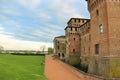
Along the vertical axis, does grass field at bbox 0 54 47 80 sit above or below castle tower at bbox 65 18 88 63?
below

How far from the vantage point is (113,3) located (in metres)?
22.3

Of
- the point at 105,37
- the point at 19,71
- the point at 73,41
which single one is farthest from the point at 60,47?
the point at 105,37

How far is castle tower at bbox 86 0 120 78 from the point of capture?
21.0 m

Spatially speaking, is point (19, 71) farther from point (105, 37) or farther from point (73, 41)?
point (73, 41)

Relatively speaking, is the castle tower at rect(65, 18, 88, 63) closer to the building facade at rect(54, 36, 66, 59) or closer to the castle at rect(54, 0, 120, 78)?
the building facade at rect(54, 36, 66, 59)

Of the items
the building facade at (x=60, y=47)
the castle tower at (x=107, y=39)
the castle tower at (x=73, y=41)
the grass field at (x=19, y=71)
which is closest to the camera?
the castle tower at (x=107, y=39)

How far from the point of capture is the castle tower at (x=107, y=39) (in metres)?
21.0

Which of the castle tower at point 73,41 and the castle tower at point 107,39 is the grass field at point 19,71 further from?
the castle tower at point 107,39

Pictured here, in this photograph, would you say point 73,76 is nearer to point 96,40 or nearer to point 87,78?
point 87,78

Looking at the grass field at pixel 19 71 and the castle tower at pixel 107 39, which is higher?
the castle tower at pixel 107 39

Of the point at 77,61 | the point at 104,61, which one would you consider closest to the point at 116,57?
the point at 104,61

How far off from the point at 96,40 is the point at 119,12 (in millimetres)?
5146

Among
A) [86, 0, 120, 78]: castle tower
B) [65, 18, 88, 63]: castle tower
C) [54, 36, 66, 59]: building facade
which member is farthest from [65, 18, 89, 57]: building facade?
[86, 0, 120, 78]: castle tower

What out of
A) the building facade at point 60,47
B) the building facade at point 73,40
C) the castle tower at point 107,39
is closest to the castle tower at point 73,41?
the building facade at point 73,40
